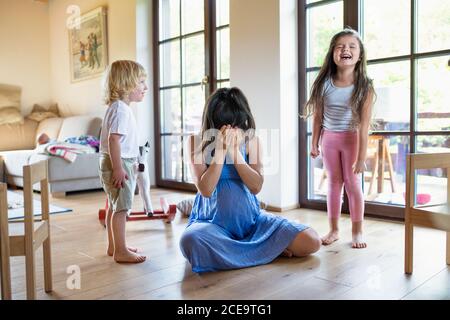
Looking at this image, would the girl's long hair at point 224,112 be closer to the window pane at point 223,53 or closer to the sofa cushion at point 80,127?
the window pane at point 223,53

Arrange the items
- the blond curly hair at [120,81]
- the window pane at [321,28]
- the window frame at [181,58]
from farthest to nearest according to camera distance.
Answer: the window frame at [181,58], the window pane at [321,28], the blond curly hair at [120,81]

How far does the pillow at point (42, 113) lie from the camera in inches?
205

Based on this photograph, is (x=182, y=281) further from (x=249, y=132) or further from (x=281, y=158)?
(x=281, y=158)

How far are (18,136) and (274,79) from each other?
12.1 ft

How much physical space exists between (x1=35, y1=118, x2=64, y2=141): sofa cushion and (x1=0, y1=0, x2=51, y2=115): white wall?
493 millimetres

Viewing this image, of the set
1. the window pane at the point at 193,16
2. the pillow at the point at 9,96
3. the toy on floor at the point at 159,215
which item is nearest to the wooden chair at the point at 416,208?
the toy on floor at the point at 159,215

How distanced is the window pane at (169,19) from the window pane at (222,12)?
53cm

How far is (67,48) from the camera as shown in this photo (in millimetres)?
5133

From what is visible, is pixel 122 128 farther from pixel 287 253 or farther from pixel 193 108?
pixel 193 108

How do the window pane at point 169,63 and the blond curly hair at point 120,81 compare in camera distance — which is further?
the window pane at point 169,63

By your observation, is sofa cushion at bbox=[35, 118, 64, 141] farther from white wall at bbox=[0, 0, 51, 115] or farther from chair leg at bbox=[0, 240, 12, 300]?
chair leg at bbox=[0, 240, 12, 300]

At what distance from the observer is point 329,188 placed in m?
2.08

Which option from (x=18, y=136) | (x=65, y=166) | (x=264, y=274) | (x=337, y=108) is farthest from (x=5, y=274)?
(x=18, y=136)
